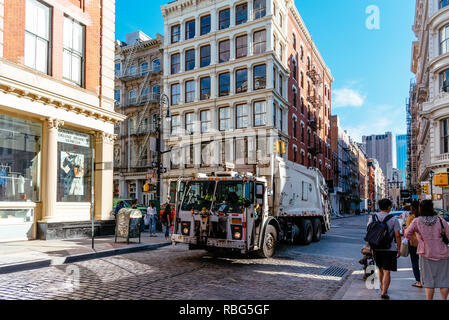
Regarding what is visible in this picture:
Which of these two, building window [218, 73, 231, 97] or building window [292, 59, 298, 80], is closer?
building window [218, 73, 231, 97]

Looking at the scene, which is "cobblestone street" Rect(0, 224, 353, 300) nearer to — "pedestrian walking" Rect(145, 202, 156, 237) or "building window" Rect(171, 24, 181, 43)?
"pedestrian walking" Rect(145, 202, 156, 237)

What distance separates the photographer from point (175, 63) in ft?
132

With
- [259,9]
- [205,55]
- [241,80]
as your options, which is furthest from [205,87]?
[259,9]

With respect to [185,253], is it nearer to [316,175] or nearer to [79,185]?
[79,185]

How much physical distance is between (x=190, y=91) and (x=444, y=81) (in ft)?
77.5

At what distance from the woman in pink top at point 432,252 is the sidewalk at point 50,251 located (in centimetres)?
889

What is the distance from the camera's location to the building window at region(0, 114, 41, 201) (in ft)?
44.3

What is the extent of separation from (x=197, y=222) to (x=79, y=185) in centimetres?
842

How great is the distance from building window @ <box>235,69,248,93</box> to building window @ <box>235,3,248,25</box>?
5005mm

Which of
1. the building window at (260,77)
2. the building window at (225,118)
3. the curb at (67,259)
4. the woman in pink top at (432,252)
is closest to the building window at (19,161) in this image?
the curb at (67,259)

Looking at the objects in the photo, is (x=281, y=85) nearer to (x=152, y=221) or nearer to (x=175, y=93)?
(x=175, y=93)

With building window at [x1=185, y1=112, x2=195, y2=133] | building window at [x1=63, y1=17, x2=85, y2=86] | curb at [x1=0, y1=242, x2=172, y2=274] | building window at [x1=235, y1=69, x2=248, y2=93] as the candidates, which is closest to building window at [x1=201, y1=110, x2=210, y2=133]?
building window at [x1=185, y1=112, x2=195, y2=133]

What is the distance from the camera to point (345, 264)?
35.0ft

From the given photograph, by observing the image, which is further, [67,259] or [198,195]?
[198,195]
